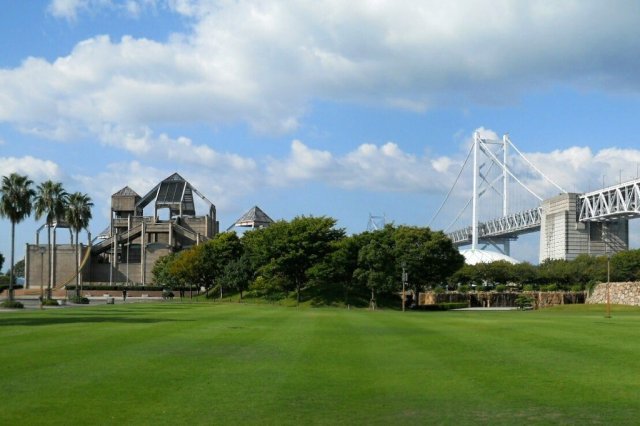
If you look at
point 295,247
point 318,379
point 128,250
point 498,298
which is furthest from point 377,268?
point 128,250

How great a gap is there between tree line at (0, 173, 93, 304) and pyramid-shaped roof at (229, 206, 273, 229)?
8173 cm

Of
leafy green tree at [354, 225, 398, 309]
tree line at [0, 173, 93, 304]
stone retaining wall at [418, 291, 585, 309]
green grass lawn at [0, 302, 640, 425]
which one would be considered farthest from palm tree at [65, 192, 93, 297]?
green grass lawn at [0, 302, 640, 425]

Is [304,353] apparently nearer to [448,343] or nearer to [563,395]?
[448,343]

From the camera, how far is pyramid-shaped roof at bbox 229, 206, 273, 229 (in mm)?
169450

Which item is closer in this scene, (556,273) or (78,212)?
(78,212)

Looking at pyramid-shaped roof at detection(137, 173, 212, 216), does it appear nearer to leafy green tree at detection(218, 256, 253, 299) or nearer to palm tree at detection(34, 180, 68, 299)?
leafy green tree at detection(218, 256, 253, 299)

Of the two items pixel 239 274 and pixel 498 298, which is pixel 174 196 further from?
pixel 498 298

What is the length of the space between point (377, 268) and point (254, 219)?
91.9 metres

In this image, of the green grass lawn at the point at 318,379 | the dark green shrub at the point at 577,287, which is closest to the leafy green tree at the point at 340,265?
the dark green shrub at the point at 577,287

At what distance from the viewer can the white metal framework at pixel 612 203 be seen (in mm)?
137750

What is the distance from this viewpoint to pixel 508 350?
72.5ft

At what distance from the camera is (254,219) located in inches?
6698

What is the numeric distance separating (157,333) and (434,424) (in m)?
19.0

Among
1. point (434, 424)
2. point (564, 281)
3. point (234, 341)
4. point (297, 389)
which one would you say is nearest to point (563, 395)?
point (434, 424)
